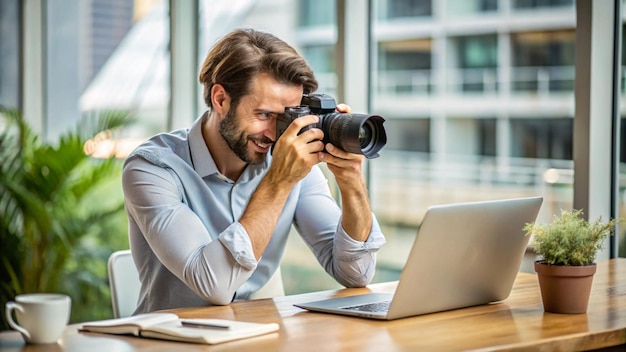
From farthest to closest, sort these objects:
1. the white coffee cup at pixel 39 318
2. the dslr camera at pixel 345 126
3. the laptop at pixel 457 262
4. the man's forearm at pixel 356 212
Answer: the man's forearm at pixel 356 212 < the dslr camera at pixel 345 126 < the laptop at pixel 457 262 < the white coffee cup at pixel 39 318

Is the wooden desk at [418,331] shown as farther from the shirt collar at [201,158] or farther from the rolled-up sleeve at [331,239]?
the shirt collar at [201,158]

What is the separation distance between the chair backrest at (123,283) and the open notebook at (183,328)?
0.57m

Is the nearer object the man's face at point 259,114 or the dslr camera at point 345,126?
the dslr camera at point 345,126

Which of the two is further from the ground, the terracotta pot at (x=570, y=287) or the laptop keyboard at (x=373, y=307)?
the terracotta pot at (x=570, y=287)

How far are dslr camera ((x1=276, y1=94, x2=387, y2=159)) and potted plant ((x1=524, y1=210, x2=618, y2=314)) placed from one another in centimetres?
40

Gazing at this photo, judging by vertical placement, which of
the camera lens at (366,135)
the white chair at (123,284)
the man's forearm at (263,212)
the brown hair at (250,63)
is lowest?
the white chair at (123,284)

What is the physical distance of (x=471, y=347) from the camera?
4.67 feet

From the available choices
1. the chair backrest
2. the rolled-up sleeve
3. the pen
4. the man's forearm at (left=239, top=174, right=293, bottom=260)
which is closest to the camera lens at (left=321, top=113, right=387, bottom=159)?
the man's forearm at (left=239, top=174, right=293, bottom=260)

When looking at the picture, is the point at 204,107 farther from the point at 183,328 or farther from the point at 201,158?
the point at 183,328

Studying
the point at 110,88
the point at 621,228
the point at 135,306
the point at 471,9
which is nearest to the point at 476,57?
the point at 471,9

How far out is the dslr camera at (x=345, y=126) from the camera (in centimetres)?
186

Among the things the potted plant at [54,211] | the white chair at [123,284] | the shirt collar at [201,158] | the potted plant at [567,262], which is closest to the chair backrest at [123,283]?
the white chair at [123,284]

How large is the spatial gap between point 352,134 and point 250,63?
1.32 feet

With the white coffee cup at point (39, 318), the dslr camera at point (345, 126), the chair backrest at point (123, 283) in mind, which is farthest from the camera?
the chair backrest at point (123, 283)
